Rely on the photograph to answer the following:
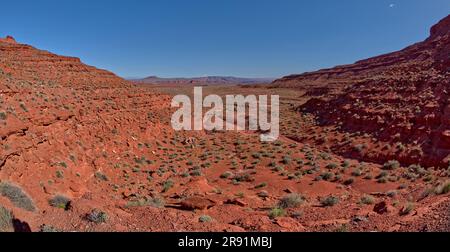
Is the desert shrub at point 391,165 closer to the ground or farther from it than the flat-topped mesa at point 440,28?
closer to the ground

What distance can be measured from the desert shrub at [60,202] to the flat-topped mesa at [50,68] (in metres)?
20.8

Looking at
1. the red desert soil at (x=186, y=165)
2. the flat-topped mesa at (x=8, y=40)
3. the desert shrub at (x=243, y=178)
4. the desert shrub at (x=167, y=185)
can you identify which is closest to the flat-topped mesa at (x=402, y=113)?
the red desert soil at (x=186, y=165)

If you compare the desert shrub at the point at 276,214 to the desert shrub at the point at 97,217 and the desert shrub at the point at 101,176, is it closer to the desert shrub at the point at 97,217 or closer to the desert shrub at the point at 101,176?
the desert shrub at the point at 97,217

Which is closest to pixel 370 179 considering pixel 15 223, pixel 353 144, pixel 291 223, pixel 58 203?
pixel 353 144

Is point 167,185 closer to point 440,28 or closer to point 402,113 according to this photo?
point 402,113

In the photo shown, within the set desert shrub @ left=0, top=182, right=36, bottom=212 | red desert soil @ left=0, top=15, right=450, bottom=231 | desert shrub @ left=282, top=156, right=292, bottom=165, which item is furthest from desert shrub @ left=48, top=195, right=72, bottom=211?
desert shrub @ left=282, top=156, right=292, bottom=165

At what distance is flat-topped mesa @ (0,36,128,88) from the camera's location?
28594mm

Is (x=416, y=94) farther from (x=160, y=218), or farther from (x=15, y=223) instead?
(x=15, y=223)

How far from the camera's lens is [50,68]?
3241cm

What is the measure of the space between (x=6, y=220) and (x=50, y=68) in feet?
97.6

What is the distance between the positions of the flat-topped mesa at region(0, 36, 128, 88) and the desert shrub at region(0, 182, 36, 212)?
21.3m

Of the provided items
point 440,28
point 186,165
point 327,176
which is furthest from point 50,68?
point 440,28

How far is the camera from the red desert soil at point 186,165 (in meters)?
8.00
